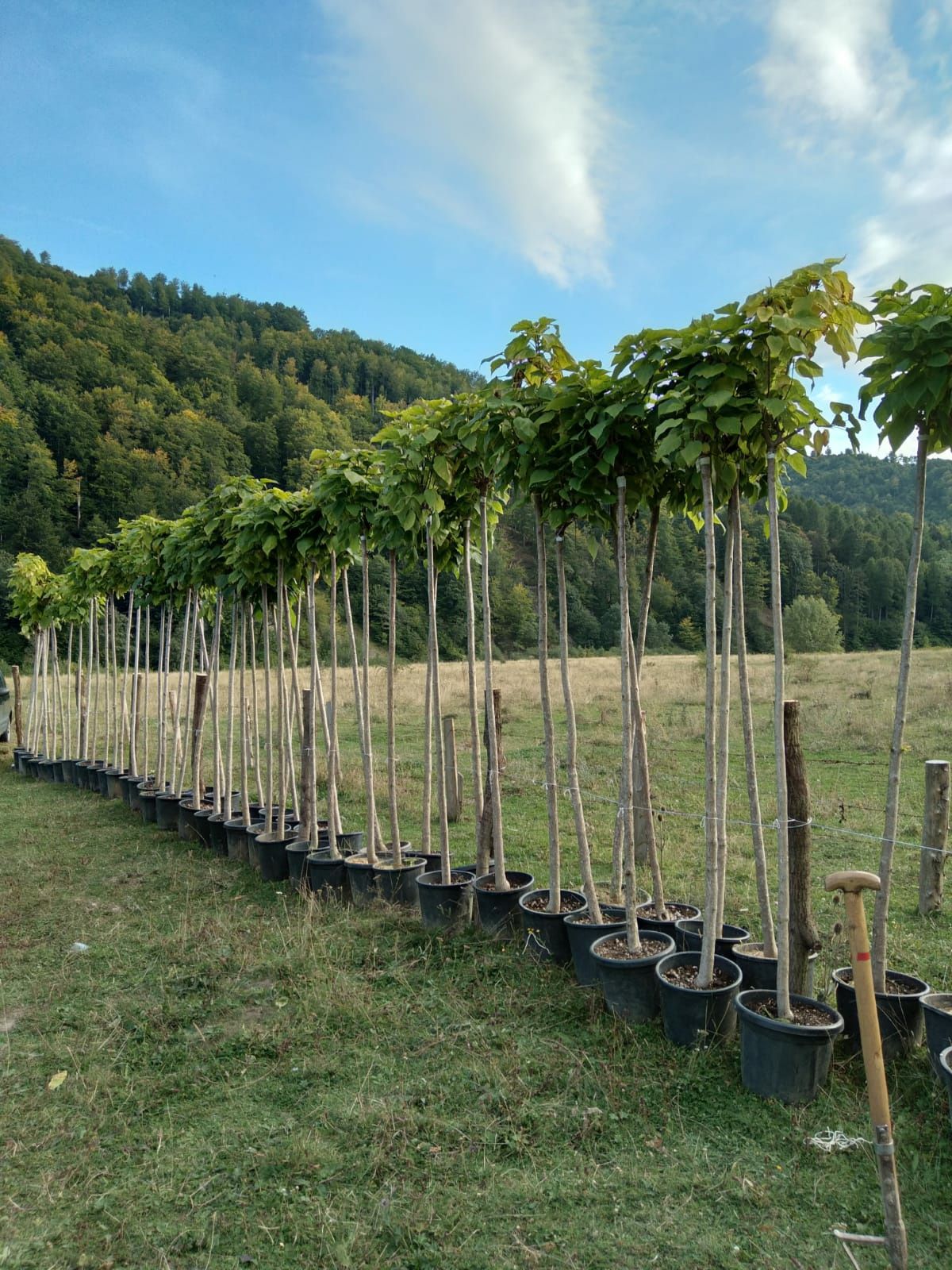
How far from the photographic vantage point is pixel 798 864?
410cm

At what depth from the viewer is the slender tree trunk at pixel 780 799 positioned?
3.61 m

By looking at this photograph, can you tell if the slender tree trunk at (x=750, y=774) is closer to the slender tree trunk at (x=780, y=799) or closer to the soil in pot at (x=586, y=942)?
the slender tree trunk at (x=780, y=799)

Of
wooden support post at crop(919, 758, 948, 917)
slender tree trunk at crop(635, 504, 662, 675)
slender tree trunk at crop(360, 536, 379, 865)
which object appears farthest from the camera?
slender tree trunk at crop(360, 536, 379, 865)

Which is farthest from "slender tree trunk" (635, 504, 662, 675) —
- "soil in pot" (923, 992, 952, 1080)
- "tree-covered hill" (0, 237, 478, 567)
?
"tree-covered hill" (0, 237, 478, 567)

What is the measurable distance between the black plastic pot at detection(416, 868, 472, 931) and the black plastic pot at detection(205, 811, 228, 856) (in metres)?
3.63

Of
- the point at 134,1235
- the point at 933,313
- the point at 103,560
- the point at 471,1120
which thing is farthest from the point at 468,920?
the point at 103,560

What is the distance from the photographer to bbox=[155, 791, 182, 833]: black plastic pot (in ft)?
32.1

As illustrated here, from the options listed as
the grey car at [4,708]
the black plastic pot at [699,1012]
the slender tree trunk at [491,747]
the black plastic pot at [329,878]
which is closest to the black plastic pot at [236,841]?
the black plastic pot at [329,878]

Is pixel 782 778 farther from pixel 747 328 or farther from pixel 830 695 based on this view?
pixel 830 695

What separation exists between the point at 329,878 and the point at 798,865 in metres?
3.94

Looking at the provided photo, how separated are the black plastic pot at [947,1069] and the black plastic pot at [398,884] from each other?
12.6ft

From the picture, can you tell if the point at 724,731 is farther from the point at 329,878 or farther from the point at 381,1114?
the point at 329,878

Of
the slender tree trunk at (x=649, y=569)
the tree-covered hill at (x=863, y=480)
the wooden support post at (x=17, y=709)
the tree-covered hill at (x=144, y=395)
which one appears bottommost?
the wooden support post at (x=17, y=709)

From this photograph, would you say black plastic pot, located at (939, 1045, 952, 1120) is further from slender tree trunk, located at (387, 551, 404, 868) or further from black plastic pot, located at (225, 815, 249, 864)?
black plastic pot, located at (225, 815, 249, 864)
